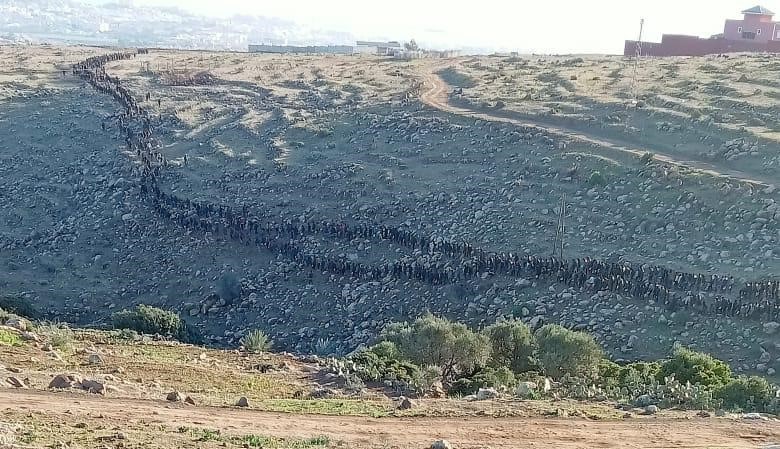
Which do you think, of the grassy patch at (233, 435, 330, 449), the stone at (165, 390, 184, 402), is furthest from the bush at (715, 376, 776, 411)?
the stone at (165, 390, 184, 402)

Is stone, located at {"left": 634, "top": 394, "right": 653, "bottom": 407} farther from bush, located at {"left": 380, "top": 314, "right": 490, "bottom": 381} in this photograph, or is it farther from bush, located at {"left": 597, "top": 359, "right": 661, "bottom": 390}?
bush, located at {"left": 380, "top": 314, "right": 490, "bottom": 381}

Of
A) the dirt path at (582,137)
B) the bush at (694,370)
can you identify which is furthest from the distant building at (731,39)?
the bush at (694,370)

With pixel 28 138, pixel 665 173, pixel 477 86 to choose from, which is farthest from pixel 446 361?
pixel 28 138

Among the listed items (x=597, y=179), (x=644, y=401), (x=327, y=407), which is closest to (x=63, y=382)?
(x=327, y=407)

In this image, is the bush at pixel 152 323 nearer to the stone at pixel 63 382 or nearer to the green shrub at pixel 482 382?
the stone at pixel 63 382

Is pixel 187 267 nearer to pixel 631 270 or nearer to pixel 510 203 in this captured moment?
pixel 510 203
